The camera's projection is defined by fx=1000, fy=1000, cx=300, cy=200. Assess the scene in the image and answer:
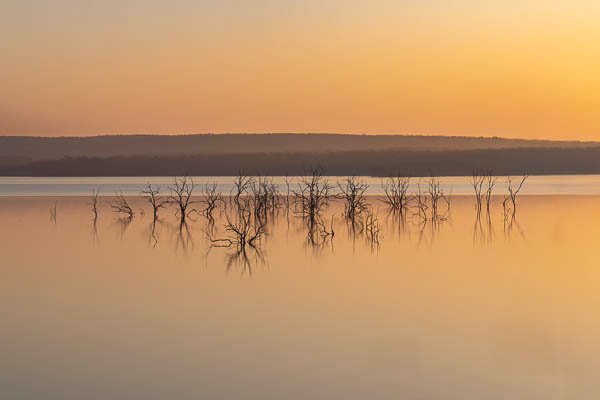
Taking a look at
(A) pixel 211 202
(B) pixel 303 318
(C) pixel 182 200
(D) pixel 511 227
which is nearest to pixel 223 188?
(C) pixel 182 200

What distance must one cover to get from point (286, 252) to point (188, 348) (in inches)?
243

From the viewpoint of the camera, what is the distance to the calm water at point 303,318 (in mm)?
5727

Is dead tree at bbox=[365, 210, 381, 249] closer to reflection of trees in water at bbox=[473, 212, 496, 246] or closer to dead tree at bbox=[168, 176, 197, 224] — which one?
reflection of trees in water at bbox=[473, 212, 496, 246]

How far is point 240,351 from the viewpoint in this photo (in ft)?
21.5

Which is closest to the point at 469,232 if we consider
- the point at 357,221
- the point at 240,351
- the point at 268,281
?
the point at 357,221

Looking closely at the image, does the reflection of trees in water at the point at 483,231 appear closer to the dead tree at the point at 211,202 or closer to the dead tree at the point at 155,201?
the dead tree at the point at 211,202

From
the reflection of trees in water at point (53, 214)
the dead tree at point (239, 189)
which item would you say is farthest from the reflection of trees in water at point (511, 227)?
the reflection of trees in water at point (53, 214)

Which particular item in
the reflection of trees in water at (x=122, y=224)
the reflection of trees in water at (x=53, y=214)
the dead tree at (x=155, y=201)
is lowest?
the reflection of trees in water at (x=122, y=224)

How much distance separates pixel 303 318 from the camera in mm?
7781

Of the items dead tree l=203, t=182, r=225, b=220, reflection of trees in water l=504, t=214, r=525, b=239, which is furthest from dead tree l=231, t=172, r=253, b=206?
reflection of trees in water l=504, t=214, r=525, b=239

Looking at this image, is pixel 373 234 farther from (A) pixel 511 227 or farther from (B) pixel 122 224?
(B) pixel 122 224

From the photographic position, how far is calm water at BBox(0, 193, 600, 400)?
18.8 feet

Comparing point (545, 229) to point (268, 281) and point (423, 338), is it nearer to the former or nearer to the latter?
point (268, 281)

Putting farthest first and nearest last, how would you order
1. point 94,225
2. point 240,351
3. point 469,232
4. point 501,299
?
point 94,225 → point 469,232 → point 501,299 → point 240,351
